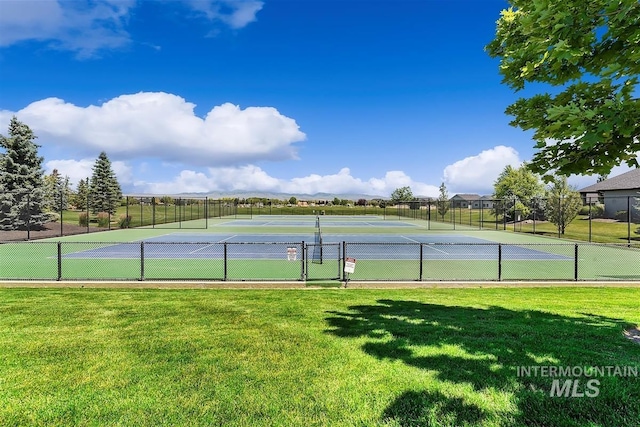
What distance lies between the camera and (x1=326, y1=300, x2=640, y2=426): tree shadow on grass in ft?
11.4

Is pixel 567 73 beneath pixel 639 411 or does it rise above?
above

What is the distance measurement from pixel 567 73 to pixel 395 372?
431 centimetres

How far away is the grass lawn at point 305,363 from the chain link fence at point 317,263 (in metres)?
3.82

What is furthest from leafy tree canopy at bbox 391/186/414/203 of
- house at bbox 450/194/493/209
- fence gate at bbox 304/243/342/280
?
fence gate at bbox 304/243/342/280

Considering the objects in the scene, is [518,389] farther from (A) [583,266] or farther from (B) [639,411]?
(A) [583,266]

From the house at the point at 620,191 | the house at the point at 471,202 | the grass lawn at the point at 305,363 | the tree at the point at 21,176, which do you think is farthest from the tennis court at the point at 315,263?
the house at the point at 620,191

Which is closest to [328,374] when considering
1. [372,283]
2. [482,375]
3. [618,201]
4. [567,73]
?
[482,375]

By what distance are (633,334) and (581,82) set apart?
13.1 feet

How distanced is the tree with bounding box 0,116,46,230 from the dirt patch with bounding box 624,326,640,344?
39848mm

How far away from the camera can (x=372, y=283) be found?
38.0ft

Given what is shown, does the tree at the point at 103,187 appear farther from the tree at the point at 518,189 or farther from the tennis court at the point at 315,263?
the tree at the point at 518,189

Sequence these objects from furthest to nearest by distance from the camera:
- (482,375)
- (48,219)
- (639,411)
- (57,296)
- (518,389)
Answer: (48,219) → (57,296) → (482,375) → (518,389) → (639,411)

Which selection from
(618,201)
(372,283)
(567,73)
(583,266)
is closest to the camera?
(567,73)

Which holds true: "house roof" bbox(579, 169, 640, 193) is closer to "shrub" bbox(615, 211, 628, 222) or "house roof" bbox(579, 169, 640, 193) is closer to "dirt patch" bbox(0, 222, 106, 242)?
"shrub" bbox(615, 211, 628, 222)
